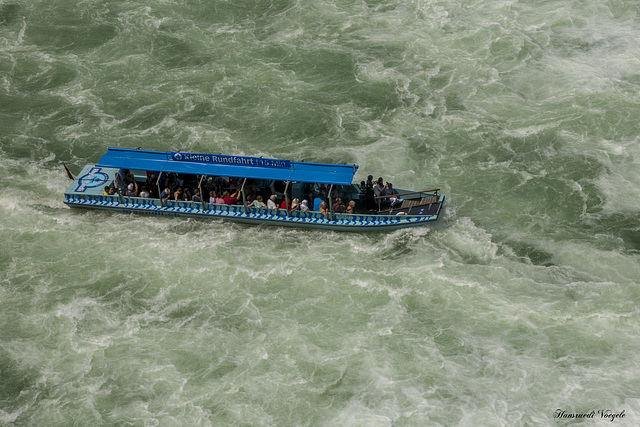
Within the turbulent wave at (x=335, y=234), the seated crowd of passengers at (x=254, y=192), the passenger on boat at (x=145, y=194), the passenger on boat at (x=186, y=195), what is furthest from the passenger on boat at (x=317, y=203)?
the passenger on boat at (x=145, y=194)

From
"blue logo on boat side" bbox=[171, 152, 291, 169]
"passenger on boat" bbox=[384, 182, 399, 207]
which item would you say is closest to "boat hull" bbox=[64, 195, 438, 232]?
"passenger on boat" bbox=[384, 182, 399, 207]

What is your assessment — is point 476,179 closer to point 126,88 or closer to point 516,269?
point 516,269

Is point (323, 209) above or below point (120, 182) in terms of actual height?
above

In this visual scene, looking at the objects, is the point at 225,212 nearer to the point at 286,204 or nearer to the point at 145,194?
the point at 286,204

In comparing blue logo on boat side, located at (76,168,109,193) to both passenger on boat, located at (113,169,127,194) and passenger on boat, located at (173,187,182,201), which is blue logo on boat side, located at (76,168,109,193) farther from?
passenger on boat, located at (173,187,182,201)

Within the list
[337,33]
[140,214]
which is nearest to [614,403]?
[140,214]

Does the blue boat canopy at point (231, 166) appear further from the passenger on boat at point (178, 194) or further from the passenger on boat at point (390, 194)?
the passenger on boat at point (390, 194)

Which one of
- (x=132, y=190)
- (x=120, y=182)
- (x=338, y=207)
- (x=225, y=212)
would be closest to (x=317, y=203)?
(x=338, y=207)
